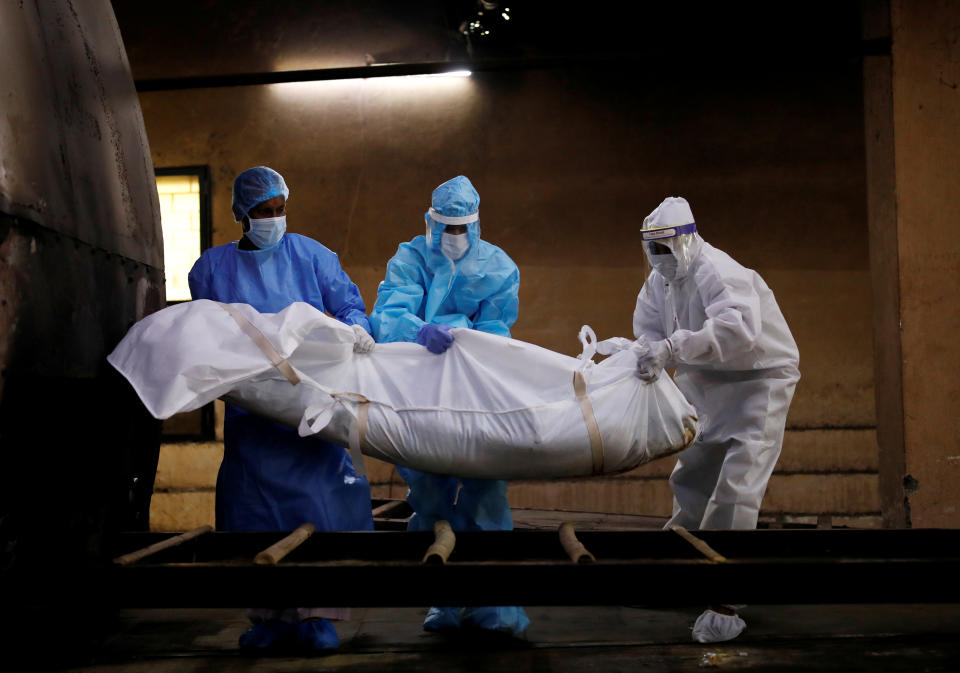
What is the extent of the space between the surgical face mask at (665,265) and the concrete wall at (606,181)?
261 centimetres

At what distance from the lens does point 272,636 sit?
109 inches

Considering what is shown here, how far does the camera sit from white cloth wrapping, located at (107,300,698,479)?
2.36 meters

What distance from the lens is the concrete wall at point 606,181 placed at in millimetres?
5680

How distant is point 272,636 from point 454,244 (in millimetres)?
1436

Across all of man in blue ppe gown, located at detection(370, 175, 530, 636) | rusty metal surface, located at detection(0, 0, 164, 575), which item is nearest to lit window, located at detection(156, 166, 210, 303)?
rusty metal surface, located at detection(0, 0, 164, 575)

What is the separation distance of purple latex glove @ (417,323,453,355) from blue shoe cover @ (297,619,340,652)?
995 millimetres

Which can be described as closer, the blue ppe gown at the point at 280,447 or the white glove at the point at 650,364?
the white glove at the point at 650,364

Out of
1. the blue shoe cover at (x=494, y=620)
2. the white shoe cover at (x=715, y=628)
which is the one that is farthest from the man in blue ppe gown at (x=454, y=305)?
the white shoe cover at (x=715, y=628)

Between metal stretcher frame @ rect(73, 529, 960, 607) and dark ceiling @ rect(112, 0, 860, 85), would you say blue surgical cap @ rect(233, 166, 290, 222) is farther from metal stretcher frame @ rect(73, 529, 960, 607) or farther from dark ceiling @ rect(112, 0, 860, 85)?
dark ceiling @ rect(112, 0, 860, 85)

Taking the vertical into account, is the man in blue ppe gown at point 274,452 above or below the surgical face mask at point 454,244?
below

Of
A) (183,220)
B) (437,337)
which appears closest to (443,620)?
(437,337)

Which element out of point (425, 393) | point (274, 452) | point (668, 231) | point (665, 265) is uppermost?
point (668, 231)

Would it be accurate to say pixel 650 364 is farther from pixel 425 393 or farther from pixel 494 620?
pixel 494 620

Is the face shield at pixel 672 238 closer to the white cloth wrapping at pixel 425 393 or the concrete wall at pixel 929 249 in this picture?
the white cloth wrapping at pixel 425 393
